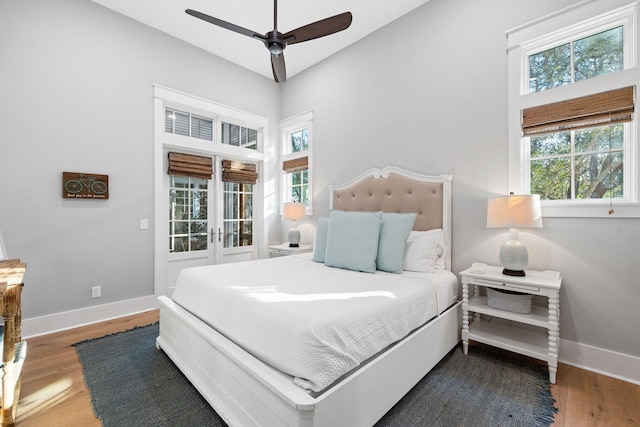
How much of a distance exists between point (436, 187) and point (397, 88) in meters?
1.26

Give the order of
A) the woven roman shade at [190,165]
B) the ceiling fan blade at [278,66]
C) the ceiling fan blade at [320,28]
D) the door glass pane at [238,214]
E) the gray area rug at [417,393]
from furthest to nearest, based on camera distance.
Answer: the door glass pane at [238,214] < the woven roman shade at [190,165] < the ceiling fan blade at [278,66] < the ceiling fan blade at [320,28] < the gray area rug at [417,393]

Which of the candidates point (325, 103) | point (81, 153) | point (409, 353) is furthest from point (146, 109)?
point (409, 353)

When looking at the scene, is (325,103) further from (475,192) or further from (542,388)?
(542,388)

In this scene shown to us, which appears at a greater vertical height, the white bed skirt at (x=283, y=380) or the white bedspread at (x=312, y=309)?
the white bedspread at (x=312, y=309)

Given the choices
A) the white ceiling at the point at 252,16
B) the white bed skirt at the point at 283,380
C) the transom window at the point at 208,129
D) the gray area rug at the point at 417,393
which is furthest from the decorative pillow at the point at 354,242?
the transom window at the point at 208,129

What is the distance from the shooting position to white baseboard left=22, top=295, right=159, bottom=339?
264cm

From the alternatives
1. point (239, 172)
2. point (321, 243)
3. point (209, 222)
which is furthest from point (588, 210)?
point (209, 222)

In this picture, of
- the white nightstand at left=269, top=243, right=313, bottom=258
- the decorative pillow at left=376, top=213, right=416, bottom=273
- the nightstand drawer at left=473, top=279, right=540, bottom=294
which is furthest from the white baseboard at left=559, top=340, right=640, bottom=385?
the white nightstand at left=269, top=243, right=313, bottom=258

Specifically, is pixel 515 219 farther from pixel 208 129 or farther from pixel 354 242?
pixel 208 129

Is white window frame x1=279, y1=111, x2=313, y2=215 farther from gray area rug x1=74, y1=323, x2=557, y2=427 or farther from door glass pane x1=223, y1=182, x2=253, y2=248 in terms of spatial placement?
gray area rug x1=74, y1=323, x2=557, y2=427

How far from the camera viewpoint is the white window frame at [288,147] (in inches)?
164

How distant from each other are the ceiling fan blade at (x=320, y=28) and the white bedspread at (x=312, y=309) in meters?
1.85

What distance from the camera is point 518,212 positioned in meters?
2.07

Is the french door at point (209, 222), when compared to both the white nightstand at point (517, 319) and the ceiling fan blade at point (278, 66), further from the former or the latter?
the white nightstand at point (517, 319)
